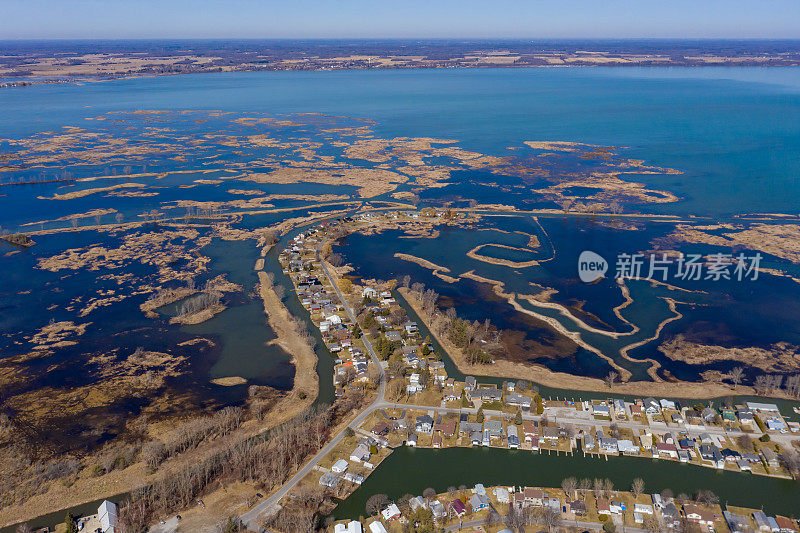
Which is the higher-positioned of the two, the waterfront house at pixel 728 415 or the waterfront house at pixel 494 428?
the waterfront house at pixel 728 415

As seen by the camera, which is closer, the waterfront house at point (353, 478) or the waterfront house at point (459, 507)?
the waterfront house at point (459, 507)

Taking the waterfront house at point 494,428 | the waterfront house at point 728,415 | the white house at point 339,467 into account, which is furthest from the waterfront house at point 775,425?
the white house at point 339,467

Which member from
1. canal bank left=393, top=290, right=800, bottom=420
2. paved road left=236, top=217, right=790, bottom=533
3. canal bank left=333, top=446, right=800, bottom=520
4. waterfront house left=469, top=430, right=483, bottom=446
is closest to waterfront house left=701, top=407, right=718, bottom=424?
paved road left=236, top=217, right=790, bottom=533

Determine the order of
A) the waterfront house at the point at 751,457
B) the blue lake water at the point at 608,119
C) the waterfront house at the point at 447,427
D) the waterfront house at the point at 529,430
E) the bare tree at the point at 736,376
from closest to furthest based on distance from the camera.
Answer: the waterfront house at the point at 751,457, the waterfront house at the point at 529,430, the waterfront house at the point at 447,427, the bare tree at the point at 736,376, the blue lake water at the point at 608,119

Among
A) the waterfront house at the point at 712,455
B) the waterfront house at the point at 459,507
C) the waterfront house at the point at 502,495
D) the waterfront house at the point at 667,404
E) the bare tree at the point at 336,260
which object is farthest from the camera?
the bare tree at the point at 336,260

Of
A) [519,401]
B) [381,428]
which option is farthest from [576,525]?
[381,428]

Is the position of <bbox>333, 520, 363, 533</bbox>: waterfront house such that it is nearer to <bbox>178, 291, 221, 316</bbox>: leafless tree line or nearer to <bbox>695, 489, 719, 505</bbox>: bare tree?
<bbox>695, 489, 719, 505</bbox>: bare tree

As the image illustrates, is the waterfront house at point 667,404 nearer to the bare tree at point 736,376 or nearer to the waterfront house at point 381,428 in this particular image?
the bare tree at point 736,376
